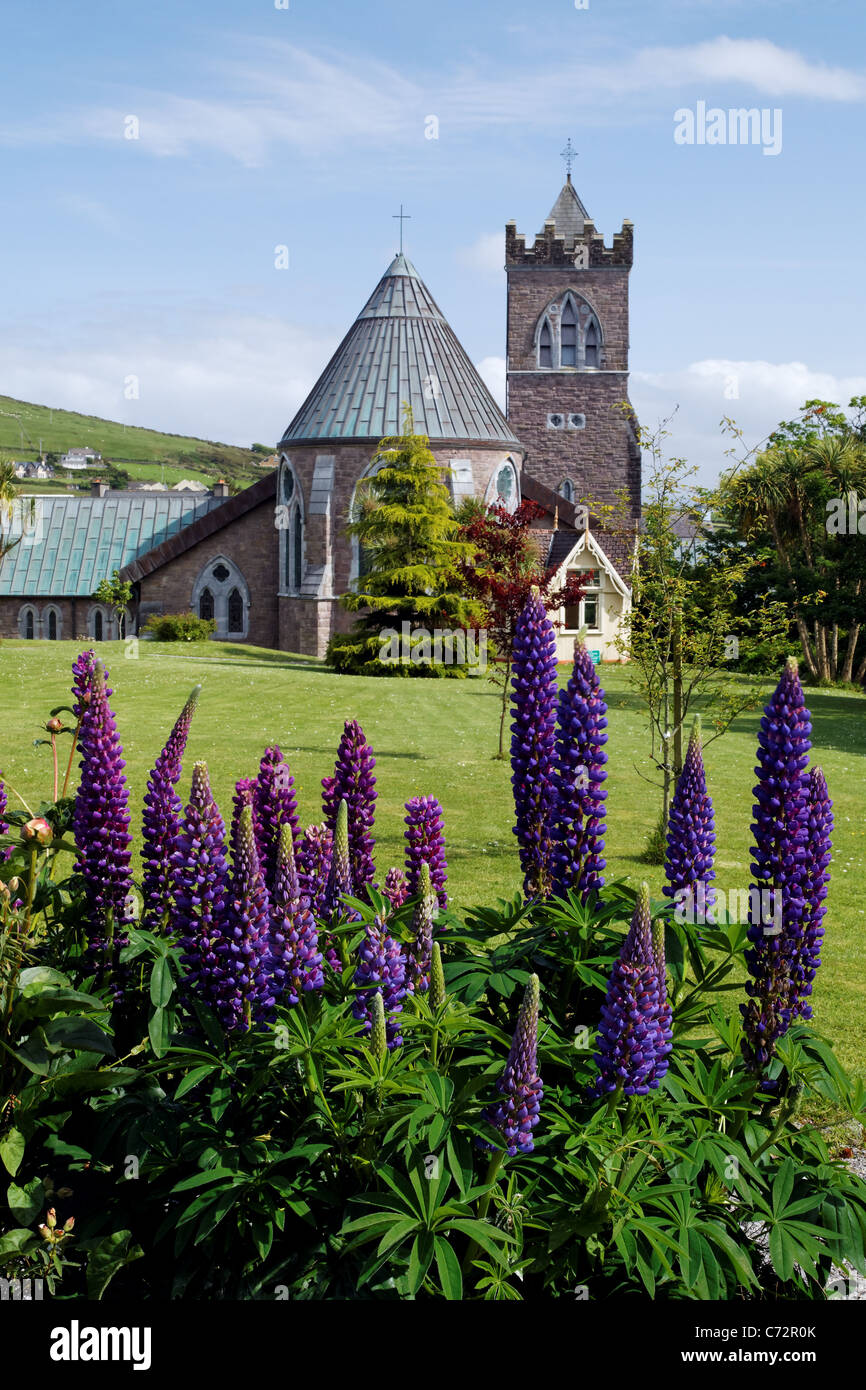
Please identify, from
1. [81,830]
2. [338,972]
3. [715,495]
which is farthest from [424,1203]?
[715,495]

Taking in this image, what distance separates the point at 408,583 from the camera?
3406cm

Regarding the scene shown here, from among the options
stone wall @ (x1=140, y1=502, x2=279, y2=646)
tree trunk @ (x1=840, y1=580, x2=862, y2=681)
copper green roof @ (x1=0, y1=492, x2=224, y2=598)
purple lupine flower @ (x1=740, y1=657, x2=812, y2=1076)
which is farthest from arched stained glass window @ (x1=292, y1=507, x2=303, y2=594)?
purple lupine flower @ (x1=740, y1=657, x2=812, y2=1076)

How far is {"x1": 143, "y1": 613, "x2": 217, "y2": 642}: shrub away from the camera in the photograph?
44.7m

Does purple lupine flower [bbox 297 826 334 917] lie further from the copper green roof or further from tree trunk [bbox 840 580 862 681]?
the copper green roof

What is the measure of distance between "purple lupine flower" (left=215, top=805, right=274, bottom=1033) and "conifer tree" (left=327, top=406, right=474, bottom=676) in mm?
29548

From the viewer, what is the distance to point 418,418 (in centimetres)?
4353

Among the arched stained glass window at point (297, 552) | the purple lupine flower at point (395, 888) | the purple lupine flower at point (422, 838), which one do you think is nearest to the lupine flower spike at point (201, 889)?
the purple lupine flower at point (395, 888)

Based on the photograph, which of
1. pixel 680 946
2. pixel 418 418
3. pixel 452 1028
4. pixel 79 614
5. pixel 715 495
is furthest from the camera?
pixel 79 614

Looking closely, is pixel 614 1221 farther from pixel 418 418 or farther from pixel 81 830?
pixel 418 418

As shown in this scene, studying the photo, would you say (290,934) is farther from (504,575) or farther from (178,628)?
(178,628)

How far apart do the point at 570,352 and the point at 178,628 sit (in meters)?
25.9

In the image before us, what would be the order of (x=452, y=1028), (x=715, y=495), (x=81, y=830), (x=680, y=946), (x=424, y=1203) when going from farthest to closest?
(x=715, y=495)
(x=81, y=830)
(x=680, y=946)
(x=452, y=1028)
(x=424, y=1203)
